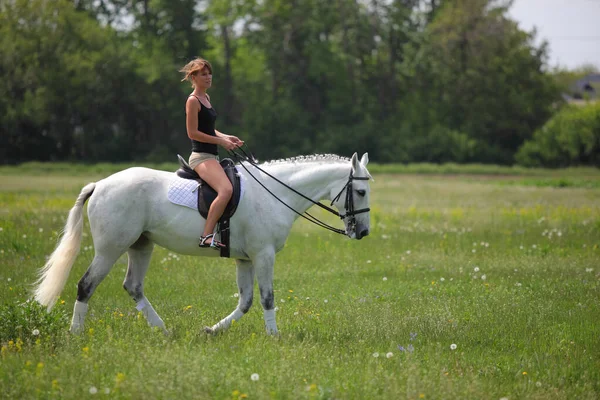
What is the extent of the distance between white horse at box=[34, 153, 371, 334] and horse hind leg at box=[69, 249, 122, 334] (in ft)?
0.04

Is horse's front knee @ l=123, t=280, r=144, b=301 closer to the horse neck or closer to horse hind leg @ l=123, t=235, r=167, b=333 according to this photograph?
horse hind leg @ l=123, t=235, r=167, b=333

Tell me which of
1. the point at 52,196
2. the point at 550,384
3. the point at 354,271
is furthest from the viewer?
the point at 52,196

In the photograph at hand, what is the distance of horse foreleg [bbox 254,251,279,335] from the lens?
31.2 ft

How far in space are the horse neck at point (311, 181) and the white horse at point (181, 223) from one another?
0.04 ft

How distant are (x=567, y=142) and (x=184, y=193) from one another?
61.6 m

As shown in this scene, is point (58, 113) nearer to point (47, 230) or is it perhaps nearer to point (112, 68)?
point (112, 68)

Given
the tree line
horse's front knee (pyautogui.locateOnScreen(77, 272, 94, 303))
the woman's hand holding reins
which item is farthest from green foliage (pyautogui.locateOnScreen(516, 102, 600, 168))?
horse's front knee (pyautogui.locateOnScreen(77, 272, 94, 303))

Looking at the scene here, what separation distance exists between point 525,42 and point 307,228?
185ft

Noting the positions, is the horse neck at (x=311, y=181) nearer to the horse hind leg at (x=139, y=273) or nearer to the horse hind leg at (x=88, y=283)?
the horse hind leg at (x=139, y=273)

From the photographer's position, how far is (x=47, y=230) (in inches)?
727

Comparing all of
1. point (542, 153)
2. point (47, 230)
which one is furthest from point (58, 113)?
point (47, 230)

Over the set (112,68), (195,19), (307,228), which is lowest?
(307,228)

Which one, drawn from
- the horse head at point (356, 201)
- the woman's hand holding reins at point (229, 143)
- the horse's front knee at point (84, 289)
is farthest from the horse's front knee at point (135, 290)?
the horse head at point (356, 201)

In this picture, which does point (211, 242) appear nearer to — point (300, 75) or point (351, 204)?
point (351, 204)
